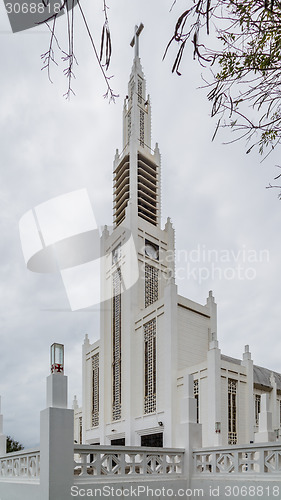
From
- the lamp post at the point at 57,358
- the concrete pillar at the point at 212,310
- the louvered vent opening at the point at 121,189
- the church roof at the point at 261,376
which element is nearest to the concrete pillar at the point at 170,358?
the concrete pillar at the point at 212,310

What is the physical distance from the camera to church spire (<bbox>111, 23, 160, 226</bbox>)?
91.5 ft

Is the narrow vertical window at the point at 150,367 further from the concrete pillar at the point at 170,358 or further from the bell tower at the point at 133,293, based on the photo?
the concrete pillar at the point at 170,358

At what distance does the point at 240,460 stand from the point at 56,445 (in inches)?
113

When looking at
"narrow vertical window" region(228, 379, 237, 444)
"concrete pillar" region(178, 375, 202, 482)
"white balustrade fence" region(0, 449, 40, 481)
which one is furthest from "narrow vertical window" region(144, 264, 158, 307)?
"concrete pillar" region(178, 375, 202, 482)

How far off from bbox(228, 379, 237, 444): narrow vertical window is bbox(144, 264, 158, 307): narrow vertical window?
7.21 metres

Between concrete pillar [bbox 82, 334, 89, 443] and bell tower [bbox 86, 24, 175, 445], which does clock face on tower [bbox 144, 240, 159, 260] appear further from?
concrete pillar [bbox 82, 334, 89, 443]

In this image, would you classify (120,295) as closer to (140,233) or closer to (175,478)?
(140,233)

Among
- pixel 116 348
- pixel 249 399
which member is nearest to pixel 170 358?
pixel 249 399

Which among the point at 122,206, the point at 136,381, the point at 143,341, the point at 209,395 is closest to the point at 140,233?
the point at 122,206

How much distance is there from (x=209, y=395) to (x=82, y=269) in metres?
9.68

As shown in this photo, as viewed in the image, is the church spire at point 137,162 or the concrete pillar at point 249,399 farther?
the church spire at point 137,162

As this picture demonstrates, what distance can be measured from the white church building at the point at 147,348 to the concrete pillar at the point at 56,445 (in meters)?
11.4

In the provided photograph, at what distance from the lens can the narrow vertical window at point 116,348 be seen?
24.2m

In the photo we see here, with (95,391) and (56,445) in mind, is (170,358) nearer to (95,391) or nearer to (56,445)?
(95,391)
